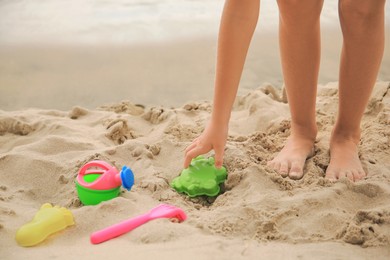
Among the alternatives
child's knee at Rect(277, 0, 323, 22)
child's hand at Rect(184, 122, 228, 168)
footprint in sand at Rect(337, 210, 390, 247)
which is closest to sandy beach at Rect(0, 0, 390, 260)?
footprint in sand at Rect(337, 210, 390, 247)

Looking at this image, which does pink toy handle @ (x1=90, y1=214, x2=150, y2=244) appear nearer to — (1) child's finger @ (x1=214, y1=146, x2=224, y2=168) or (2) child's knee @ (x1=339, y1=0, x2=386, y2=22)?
(1) child's finger @ (x1=214, y1=146, x2=224, y2=168)

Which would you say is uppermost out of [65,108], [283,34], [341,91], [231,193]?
[283,34]

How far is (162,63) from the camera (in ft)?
8.56

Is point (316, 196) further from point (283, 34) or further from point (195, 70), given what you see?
point (195, 70)

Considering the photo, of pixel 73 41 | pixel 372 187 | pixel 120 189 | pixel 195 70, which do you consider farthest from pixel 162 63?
pixel 372 187

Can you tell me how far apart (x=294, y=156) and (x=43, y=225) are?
0.74 m

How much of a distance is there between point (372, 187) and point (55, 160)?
91 cm

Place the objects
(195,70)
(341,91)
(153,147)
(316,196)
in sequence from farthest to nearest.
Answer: (195,70)
(153,147)
(341,91)
(316,196)

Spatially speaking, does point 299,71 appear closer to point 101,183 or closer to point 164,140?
point 164,140

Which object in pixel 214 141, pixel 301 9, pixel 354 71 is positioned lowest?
pixel 214 141

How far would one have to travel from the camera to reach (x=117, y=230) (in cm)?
112

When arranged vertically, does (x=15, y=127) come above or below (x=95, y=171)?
below

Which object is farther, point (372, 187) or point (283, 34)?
point (283, 34)

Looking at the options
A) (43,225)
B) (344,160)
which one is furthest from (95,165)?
(344,160)
